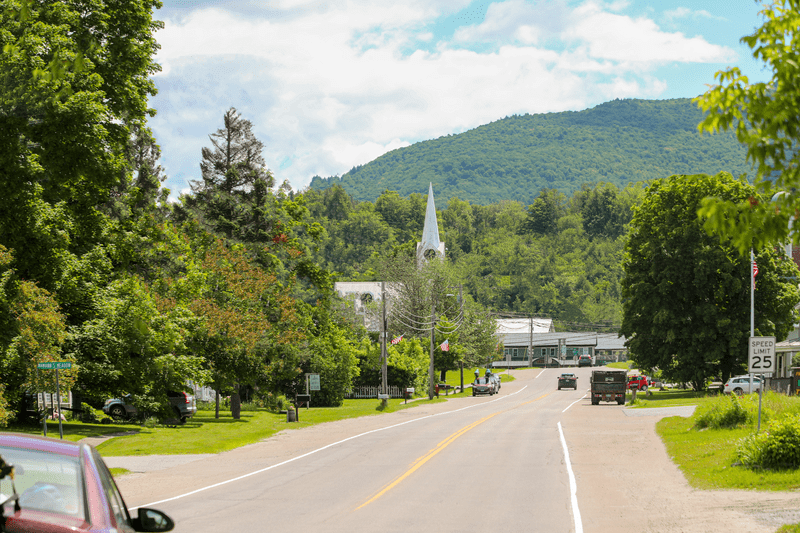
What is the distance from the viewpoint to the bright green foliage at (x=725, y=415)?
82.9 ft

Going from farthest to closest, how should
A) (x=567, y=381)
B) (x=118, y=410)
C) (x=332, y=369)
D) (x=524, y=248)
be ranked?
(x=524, y=248) → (x=567, y=381) → (x=332, y=369) → (x=118, y=410)

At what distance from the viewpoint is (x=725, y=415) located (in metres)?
25.9

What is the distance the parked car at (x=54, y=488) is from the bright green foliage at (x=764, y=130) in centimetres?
463

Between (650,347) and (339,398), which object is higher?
(650,347)

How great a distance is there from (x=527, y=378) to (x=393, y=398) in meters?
37.8

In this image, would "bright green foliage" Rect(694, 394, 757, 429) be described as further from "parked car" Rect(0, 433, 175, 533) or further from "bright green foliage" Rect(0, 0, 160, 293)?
"parked car" Rect(0, 433, 175, 533)

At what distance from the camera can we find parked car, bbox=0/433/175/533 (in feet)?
12.4

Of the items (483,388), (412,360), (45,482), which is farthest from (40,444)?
(483,388)

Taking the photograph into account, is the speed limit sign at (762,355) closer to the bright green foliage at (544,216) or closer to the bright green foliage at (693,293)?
the bright green foliage at (693,293)

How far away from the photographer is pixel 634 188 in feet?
624

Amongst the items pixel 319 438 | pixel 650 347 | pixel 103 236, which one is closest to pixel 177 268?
pixel 103 236

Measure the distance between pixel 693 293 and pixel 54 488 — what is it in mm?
52815

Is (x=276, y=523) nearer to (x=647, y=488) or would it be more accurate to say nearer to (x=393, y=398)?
(x=647, y=488)

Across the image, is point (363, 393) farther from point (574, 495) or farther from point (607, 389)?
point (574, 495)
